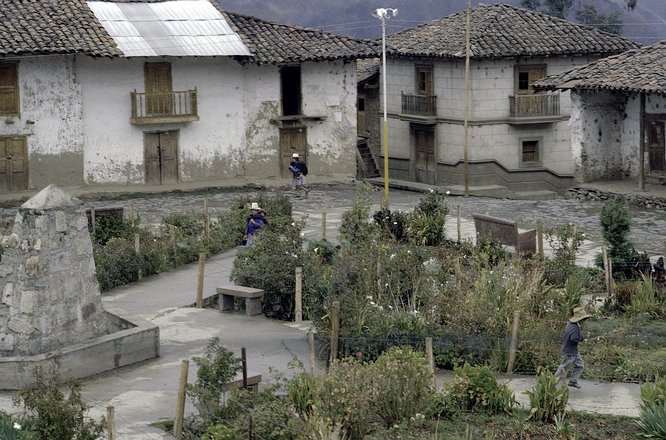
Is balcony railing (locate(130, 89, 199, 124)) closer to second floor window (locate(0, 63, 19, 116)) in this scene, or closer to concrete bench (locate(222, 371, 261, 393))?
second floor window (locate(0, 63, 19, 116))

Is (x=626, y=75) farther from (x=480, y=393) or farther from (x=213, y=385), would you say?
(x=213, y=385)

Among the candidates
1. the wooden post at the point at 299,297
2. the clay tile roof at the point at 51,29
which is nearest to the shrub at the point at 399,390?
the wooden post at the point at 299,297

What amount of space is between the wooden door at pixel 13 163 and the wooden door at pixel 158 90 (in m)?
3.28

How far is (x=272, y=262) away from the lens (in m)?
21.1

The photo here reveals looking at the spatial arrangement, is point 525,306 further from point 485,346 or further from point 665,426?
point 665,426

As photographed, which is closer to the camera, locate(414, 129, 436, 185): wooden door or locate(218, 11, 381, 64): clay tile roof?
locate(218, 11, 381, 64): clay tile roof

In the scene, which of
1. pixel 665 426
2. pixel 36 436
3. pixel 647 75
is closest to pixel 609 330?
pixel 665 426

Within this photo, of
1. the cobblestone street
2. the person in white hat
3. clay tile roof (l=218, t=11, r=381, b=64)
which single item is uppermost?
clay tile roof (l=218, t=11, r=381, b=64)

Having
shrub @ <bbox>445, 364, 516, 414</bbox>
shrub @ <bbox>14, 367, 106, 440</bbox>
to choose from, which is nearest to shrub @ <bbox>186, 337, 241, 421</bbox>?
shrub @ <bbox>14, 367, 106, 440</bbox>

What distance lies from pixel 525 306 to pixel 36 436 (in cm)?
729

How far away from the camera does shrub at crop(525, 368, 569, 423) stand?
50.0ft

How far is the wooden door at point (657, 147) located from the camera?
32.5 metres

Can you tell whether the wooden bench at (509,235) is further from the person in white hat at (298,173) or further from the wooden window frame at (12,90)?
the wooden window frame at (12,90)

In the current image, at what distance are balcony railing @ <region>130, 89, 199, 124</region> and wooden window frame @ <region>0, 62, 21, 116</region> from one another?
284 cm
